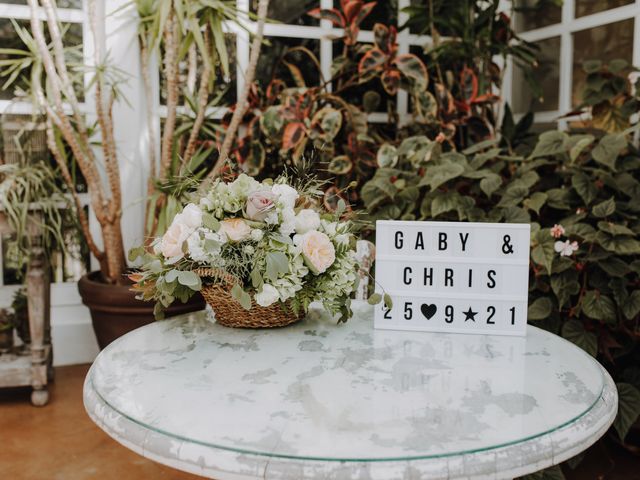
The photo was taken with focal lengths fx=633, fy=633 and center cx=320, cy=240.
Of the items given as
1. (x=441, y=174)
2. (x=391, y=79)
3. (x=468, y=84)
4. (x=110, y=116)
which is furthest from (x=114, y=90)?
(x=468, y=84)

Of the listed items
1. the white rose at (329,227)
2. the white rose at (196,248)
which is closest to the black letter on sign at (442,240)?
the white rose at (329,227)

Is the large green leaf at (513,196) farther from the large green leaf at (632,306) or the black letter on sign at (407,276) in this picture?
the black letter on sign at (407,276)

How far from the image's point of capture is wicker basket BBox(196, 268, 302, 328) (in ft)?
4.42

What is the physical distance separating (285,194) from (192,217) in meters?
0.20

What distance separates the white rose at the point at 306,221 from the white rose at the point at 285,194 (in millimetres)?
31

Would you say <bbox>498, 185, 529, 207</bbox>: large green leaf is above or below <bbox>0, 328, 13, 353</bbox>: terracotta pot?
above

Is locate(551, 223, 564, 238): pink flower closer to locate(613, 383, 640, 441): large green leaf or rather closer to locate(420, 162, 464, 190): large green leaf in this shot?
locate(420, 162, 464, 190): large green leaf

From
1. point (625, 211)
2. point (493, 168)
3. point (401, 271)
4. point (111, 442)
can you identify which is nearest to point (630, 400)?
point (625, 211)

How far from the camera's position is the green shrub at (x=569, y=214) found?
204 cm

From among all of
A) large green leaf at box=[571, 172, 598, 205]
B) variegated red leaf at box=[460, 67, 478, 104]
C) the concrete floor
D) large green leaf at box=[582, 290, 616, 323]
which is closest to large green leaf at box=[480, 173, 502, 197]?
large green leaf at box=[571, 172, 598, 205]

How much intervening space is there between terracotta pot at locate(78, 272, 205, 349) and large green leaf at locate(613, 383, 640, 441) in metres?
1.64

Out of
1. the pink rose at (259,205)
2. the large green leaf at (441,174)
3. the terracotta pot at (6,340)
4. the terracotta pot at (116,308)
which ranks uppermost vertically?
the large green leaf at (441,174)

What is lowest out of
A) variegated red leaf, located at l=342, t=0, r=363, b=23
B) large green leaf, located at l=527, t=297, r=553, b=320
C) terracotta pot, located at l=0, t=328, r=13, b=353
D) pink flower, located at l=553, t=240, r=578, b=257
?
terracotta pot, located at l=0, t=328, r=13, b=353

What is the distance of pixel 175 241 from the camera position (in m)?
1.31
